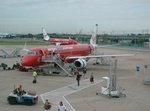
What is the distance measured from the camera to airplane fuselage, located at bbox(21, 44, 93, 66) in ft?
116

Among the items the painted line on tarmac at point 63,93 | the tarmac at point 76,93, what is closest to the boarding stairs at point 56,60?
the tarmac at point 76,93

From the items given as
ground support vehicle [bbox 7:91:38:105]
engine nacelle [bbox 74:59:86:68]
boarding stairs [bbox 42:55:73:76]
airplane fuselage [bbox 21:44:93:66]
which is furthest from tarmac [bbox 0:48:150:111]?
engine nacelle [bbox 74:59:86:68]

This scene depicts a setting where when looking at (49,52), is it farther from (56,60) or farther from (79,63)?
(79,63)

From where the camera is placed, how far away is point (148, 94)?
80.6ft

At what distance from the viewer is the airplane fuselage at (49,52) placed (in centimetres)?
3538

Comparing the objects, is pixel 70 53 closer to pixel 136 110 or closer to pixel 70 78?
pixel 70 78

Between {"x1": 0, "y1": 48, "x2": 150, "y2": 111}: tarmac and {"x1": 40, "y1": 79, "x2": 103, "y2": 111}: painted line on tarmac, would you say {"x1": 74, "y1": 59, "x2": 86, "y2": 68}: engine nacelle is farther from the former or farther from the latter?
{"x1": 40, "y1": 79, "x2": 103, "y2": 111}: painted line on tarmac

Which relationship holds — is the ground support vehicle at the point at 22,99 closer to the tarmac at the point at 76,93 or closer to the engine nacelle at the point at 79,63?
the tarmac at the point at 76,93

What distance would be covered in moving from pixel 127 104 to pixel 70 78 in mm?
13255

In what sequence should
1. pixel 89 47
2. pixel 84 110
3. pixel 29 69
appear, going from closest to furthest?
pixel 84 110
pixel 29 69
pixel 89 47

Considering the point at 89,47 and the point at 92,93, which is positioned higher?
the point at 89,47

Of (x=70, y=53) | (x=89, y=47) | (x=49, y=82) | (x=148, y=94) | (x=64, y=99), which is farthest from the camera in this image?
(x=89, y=47)

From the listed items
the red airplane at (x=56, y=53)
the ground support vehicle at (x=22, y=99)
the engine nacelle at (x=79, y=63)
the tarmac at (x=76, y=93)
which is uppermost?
the red airplane at (x=56, y=53)

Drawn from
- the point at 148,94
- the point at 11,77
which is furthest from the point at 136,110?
the point at 11,77
